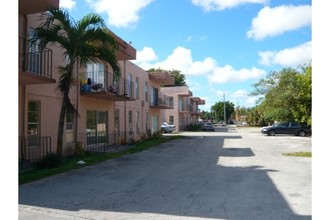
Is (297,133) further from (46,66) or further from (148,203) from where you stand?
(148,203)

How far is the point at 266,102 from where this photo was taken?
1590 inches

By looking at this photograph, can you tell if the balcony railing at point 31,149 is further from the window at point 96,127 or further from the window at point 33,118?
the window at point 96,127

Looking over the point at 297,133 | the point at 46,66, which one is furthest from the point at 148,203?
the point at 297,133

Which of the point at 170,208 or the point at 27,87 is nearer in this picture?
the point at 170,208

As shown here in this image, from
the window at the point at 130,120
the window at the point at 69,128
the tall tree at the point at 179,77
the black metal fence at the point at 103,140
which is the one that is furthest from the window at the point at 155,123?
the tall tree at the point at 179,77

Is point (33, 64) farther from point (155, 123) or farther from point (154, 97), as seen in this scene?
point (155, 123)

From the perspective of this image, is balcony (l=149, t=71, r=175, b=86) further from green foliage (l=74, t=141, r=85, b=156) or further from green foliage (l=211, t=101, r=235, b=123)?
green foliage (l=211, t=101, r=235, b=123)

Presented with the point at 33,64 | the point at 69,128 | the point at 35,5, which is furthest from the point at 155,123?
the point at 35,5

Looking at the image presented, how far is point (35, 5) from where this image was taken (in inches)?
484

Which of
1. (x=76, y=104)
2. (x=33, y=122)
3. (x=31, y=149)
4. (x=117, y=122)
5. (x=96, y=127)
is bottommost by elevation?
(x=31, y=149)

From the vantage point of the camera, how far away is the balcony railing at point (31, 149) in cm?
1256

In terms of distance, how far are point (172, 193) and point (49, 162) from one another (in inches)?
211

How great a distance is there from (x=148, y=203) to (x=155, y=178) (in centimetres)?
321
